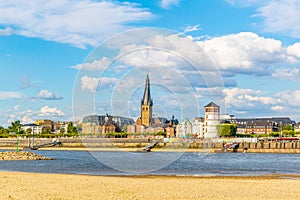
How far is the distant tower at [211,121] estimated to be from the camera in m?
76.9

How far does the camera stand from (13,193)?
75.8 ft

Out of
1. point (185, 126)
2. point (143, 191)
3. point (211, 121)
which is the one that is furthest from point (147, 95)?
point (211, 121)

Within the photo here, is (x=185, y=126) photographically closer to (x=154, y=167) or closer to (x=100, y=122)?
(x=154, y=167)

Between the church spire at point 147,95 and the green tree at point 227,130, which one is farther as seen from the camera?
the green tree at point 227,130

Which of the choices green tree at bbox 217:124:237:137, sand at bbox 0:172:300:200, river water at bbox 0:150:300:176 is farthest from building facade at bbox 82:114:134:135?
green tree at bbox 217:124:237:137

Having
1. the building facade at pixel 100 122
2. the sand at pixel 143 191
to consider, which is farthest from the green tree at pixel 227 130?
the sand at pixel 143 191

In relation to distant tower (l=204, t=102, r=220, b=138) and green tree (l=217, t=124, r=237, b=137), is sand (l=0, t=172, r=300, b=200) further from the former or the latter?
green tree (l=217, t=124, r=237, b=137)

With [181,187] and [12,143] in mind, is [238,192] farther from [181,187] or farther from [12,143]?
[12,143]

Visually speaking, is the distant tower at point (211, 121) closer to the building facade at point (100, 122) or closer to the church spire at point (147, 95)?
the building facade at point (100, 122)

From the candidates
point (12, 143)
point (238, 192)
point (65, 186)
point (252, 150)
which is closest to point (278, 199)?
point (238, 192)

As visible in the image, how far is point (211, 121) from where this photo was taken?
9406 cm

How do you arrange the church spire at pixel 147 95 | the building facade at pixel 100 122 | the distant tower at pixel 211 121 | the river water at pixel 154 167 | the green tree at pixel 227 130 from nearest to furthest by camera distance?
1. the church spire at pixel 147 95
2. the building facade at pixel 100 122
3. the river water at pixel 154 167
4. the distant tower at pixel 211 121
5. the green tree at pixel 227 130

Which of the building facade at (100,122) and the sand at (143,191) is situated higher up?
the building facade at (100,122)

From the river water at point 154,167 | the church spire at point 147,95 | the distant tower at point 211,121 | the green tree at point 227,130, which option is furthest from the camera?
the green tree at point 227,130
